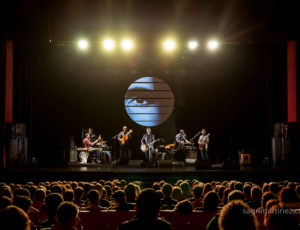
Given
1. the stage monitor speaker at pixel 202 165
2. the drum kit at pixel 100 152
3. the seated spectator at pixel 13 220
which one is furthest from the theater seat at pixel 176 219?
the drum kit at pixel 100 152

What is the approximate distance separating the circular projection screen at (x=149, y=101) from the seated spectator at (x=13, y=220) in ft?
41.7

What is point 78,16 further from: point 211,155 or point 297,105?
point 211,155

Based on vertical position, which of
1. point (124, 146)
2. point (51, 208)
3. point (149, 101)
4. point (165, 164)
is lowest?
point (165, 164)

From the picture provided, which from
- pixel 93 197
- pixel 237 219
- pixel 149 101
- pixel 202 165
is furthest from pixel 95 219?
pixel 149 101

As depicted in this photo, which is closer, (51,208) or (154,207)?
(154,207)

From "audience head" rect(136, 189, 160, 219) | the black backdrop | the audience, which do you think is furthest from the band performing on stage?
"audience head" rect(136, 189, 160, 219)

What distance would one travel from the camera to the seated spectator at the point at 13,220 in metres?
1.90

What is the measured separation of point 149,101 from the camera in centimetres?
1461

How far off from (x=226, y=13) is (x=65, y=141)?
8279mm

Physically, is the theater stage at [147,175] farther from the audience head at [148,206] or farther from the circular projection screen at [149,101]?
Answer: the audience head at [148,206]

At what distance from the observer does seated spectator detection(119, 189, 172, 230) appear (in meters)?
2.07

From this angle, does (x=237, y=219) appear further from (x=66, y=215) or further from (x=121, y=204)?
(x=121, y=204)

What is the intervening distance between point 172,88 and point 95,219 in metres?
11.7

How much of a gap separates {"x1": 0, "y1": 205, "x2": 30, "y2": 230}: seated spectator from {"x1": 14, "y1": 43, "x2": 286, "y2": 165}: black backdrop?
41.5ft
